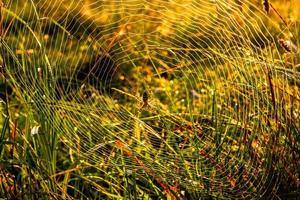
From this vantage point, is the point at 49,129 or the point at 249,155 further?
the point at 49,129

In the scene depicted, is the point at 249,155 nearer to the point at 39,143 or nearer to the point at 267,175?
the point at 267,175

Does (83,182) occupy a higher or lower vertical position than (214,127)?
lower

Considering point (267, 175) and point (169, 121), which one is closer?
point (267, 175)

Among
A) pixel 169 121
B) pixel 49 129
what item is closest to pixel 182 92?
pixel 169 121

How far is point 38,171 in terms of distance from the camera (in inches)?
76.2

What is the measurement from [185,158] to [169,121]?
22cm

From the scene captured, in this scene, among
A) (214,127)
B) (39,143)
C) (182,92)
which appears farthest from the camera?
(182,92)

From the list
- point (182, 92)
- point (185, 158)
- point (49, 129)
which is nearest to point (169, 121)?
point (185, 158)

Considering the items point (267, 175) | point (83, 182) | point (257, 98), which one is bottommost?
point (83, 182)

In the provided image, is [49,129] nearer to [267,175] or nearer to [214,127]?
[214,127]

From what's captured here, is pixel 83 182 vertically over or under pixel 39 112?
under

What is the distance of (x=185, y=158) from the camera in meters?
1.86

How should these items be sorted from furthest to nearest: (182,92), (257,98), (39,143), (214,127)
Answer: (182,92)
(39,143)
(214,127)
(257,98)

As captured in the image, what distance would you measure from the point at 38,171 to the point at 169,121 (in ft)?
1.43
